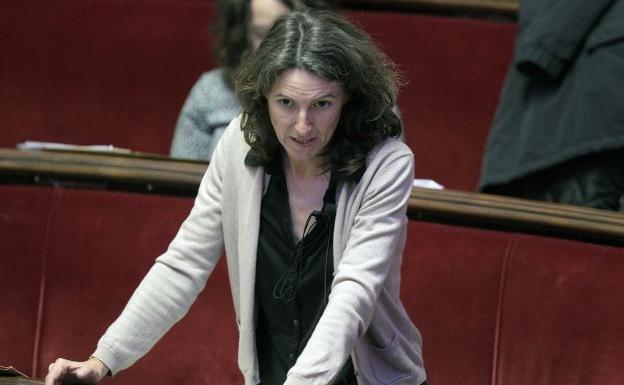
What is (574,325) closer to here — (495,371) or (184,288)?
(495,371)

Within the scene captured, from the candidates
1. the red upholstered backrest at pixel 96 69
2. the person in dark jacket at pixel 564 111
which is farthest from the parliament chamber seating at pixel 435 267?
the red upholstered backrest at pixel 96 69

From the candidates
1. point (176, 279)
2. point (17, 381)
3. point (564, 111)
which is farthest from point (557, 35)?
point (17, 381)

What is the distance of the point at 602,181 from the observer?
55.3 inches

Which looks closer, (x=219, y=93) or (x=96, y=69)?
(x=219, y=93)

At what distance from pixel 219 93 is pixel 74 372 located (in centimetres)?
72

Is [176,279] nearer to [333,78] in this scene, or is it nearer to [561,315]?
[333,78]

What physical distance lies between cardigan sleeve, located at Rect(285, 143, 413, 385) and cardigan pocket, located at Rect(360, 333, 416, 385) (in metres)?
0.05

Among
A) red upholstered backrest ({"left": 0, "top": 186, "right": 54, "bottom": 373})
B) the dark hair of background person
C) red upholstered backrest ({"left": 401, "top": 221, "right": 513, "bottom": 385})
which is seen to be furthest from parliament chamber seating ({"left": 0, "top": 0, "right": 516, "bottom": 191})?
red upholstered backrest ({"left": 401, "top": 221, "right": 513, "bottom": 385})

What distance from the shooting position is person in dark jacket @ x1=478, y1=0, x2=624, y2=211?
4.60 feet

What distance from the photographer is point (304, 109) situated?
2.86 ft

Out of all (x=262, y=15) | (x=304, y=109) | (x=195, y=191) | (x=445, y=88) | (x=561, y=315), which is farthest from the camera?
(x=445, y=88)

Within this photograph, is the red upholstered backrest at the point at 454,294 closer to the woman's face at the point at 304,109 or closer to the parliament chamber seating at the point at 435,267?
the parliament chamber seating at the point at 435,267

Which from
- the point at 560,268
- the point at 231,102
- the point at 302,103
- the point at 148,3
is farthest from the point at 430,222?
the point at 148,3

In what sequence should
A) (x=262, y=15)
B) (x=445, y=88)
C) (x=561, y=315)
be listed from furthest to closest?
(x=445, y=88), (x=262, y=15), (x=561, y=315)
